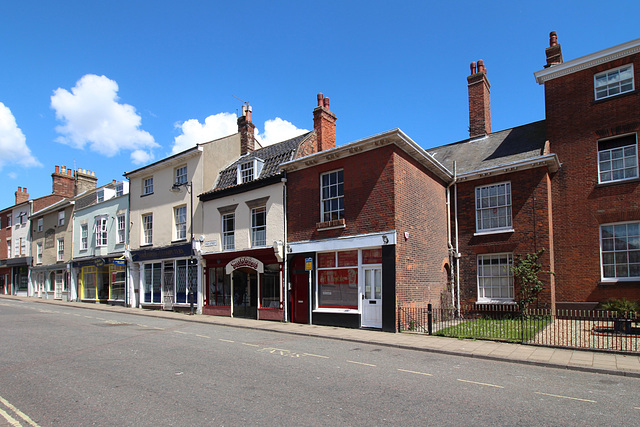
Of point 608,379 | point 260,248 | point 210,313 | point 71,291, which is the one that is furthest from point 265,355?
point 71,291

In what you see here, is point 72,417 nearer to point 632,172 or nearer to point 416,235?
point 416,235

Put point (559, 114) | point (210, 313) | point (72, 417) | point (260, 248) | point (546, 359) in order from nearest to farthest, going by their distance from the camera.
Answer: point (72, 417), point (546, 359), point (559, 114), point (260, 248), point (210, 313)

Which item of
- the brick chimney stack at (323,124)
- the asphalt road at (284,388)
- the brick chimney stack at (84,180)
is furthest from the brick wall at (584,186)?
the brick chimney stack at (84,180)

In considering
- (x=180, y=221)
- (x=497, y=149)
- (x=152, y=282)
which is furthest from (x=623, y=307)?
(x=152, y=282)

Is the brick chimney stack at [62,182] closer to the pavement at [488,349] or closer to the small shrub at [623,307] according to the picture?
the pavement at [488,349]

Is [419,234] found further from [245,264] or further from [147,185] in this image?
[147,185]

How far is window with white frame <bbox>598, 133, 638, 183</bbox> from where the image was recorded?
51.0 feet

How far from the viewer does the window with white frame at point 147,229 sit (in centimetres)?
2580

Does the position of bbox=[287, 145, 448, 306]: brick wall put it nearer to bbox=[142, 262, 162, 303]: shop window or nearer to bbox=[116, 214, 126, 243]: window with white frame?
bbox=[142, 262, 162, 303]: shop window

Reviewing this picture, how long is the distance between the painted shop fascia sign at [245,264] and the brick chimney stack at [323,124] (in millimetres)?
6722

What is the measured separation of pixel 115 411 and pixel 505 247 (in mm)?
15776

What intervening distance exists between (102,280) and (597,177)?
30563 mm

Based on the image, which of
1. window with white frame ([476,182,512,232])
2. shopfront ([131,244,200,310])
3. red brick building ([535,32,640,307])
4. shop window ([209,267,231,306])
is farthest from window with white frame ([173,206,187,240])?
red brick building ([535,32,640,307])

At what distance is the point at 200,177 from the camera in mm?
22516
